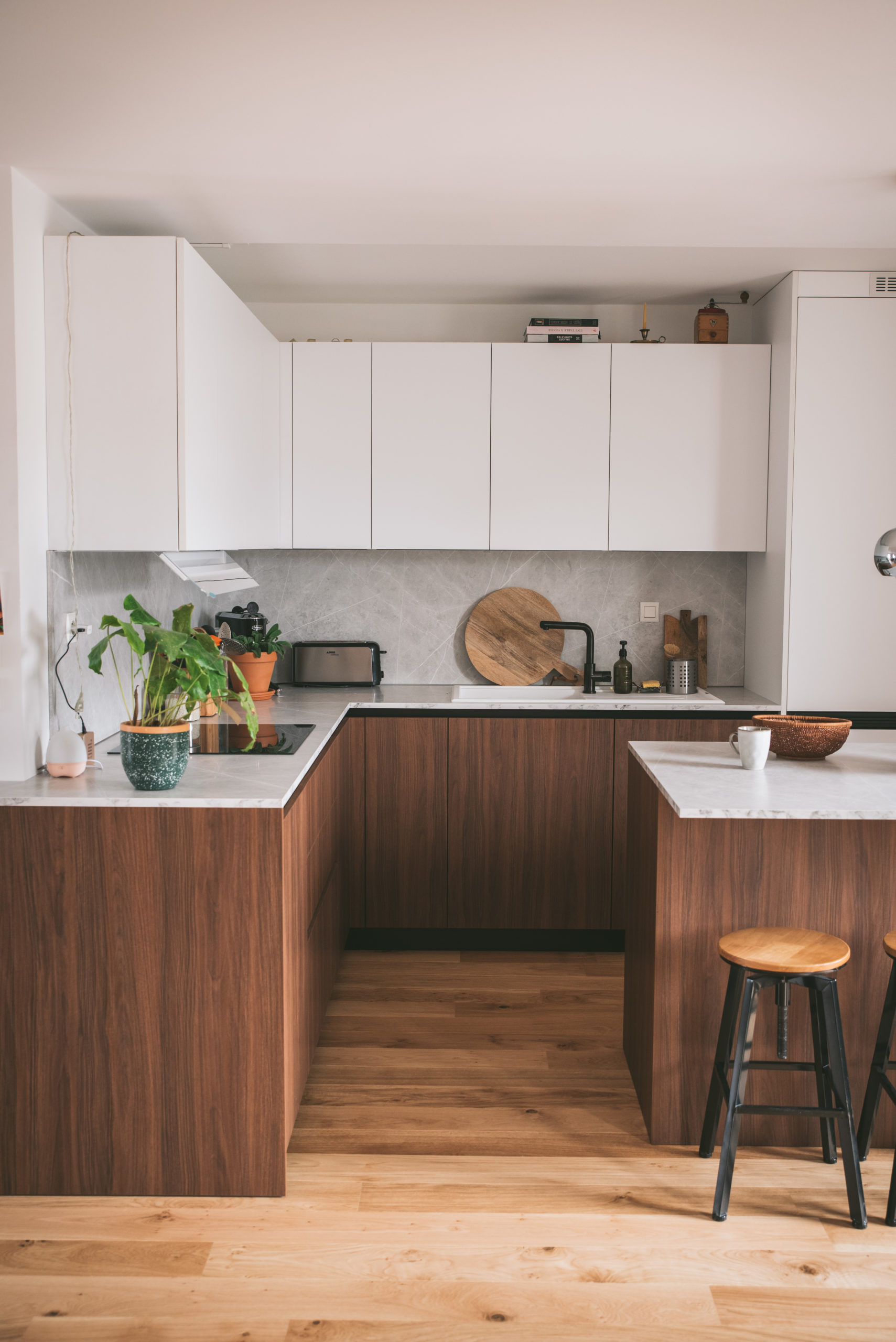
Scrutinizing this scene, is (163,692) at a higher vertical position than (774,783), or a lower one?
higher

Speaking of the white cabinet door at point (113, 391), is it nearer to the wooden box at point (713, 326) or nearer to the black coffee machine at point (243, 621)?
the black coffee machine at point (243, 621)

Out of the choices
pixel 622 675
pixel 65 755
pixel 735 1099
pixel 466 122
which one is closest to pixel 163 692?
pixel 65 755

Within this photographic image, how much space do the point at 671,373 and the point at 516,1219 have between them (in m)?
2.93

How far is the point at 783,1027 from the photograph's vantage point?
86.1 inches

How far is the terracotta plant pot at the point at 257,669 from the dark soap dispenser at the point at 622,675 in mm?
1373

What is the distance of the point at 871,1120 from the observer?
230cm

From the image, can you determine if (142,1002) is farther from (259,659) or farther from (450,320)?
(450,320)

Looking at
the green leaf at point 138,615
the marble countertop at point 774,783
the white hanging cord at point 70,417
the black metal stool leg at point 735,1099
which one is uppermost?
the white hanging cord at point 70,417

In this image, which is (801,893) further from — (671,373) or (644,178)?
(671,373)

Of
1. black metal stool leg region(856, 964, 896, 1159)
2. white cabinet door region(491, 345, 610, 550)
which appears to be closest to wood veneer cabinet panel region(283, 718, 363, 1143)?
white cabinet door region(491, 345, 610, 550)

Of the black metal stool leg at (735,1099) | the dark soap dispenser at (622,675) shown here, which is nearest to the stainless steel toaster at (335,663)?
the dark soap dispenser at (622,675)

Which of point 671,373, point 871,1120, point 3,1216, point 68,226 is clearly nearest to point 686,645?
point 671,373

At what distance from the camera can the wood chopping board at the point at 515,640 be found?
417cm

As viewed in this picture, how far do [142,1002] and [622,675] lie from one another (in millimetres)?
2360
